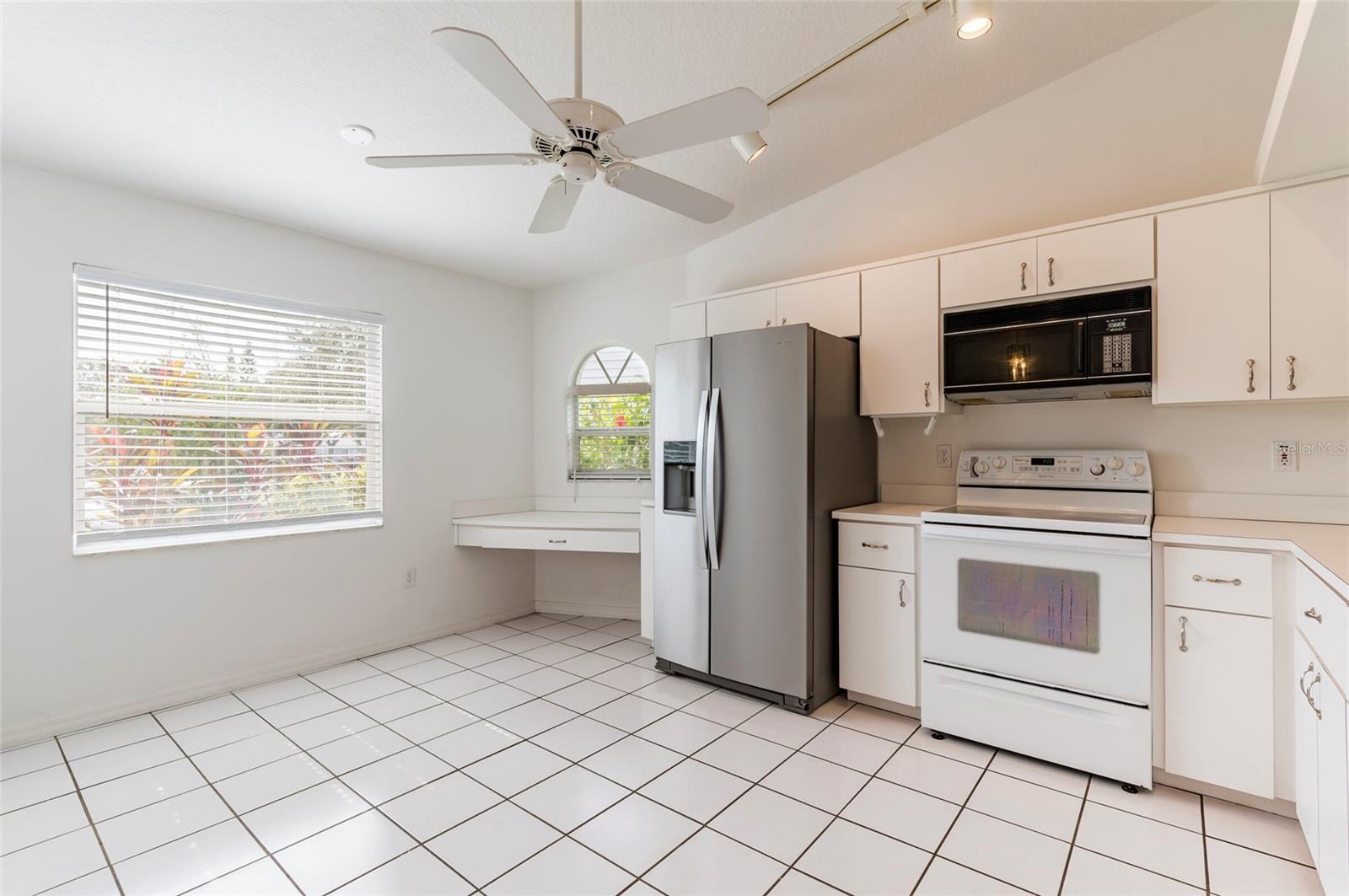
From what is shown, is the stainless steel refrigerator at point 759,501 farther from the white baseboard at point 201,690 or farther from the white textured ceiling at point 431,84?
the white baseboard at point 201,690

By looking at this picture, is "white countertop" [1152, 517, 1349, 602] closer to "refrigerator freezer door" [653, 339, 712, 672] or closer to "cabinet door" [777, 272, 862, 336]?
"cabinet door" [777, 272, 862, 336]

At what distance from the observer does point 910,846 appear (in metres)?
1.90

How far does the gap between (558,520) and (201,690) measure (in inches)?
80.9

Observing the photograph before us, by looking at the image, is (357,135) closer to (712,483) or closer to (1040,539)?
(712,483)

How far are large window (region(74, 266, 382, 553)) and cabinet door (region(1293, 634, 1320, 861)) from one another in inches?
167

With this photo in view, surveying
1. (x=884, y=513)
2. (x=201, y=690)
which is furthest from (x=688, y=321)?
(x=201, y=690)

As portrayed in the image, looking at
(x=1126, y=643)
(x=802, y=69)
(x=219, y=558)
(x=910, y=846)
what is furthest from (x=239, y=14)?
(x=1126, y=643)

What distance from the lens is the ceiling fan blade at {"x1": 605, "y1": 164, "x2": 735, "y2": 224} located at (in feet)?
6.32

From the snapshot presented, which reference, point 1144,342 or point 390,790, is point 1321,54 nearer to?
point 1144,342

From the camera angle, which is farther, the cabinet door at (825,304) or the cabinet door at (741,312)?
the cabinet door at (741,312)

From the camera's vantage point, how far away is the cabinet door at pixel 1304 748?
167 cm

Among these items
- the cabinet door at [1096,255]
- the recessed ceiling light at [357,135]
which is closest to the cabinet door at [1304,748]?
the cabinet door at [1096,255]

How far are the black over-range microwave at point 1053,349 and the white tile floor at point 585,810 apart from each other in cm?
148

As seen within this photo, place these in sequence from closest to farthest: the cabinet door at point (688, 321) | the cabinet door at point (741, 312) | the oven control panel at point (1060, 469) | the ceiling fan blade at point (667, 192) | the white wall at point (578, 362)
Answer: the ceiling fan blade at point (667, 192) < the oven control panel at point (1060, 469) < the cabinet door at point (741, 312) < the cabinet door at point (688, 321) < the white wall at point (578, 362)
